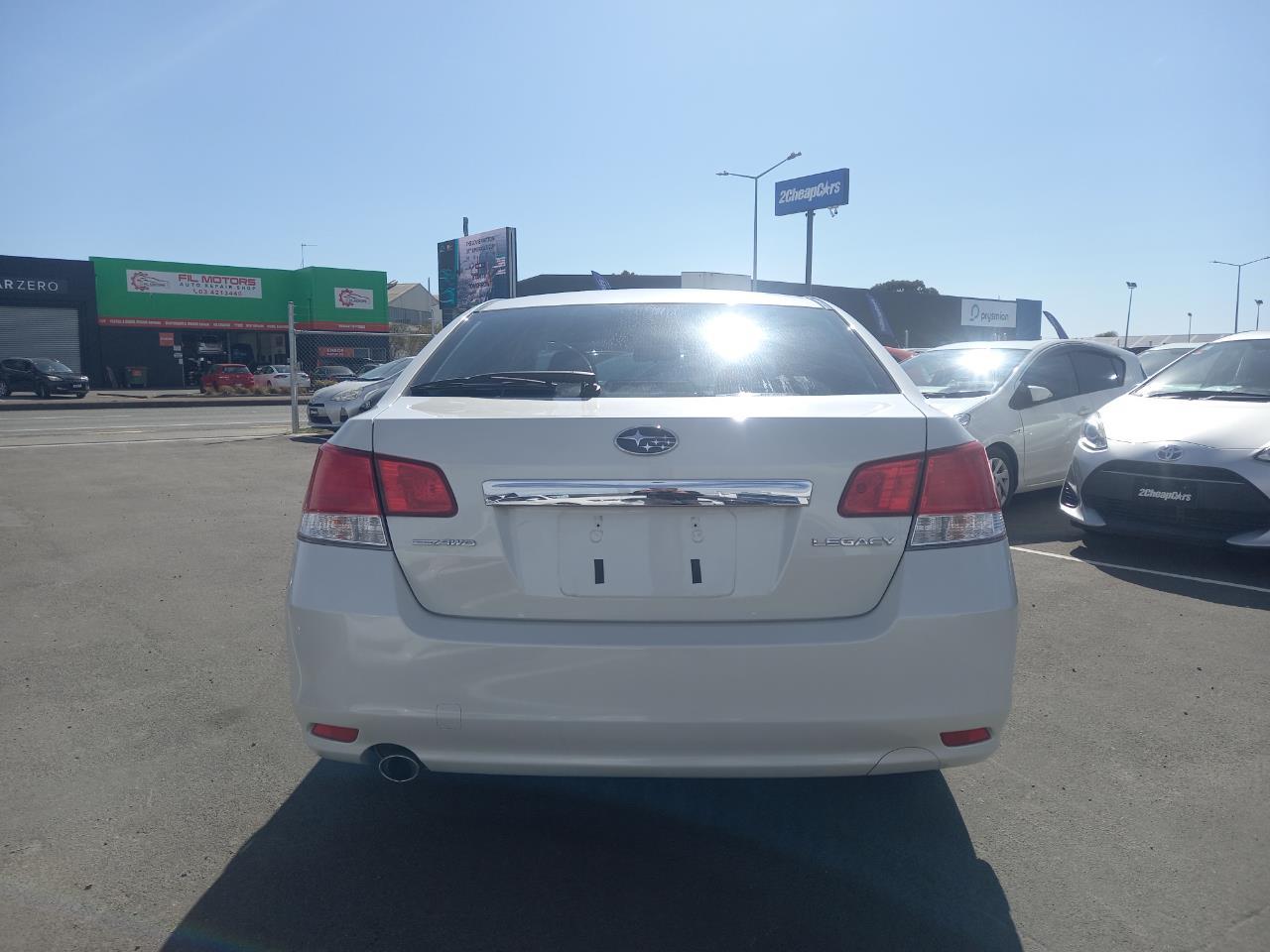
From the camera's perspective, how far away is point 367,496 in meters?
2.46

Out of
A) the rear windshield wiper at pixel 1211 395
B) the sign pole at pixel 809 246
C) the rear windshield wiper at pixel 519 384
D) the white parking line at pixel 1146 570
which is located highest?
the sign pole at pixel 809 246

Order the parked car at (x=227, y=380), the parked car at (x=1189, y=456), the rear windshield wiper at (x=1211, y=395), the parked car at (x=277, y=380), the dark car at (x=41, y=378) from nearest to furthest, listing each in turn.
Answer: the parked car at (x=1189, y=456) → the rear windshield wiper at (x=1211, y=395) → the dark car at (x=41, y=378) → the parked car at (x=227, y=380) → the parked car at (x=277, y=380)

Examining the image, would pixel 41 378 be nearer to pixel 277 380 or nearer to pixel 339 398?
pixel 277 380

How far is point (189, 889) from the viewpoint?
8.45 ft

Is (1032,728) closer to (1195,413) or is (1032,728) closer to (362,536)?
(362,536)

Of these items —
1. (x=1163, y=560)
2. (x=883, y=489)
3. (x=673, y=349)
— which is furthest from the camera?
(x=1163, y=560)

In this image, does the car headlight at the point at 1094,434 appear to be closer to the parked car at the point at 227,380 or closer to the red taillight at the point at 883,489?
the red taillight at the point at 883,489

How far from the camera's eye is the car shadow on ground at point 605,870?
2396 mm

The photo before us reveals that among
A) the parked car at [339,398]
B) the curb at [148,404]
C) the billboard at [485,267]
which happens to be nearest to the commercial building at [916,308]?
the billboard at [485,267]

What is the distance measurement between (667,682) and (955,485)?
2.87 ft

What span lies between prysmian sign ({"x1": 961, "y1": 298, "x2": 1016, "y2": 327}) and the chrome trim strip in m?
57.2

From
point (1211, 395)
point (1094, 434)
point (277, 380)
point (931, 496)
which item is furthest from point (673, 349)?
point (277, 380)

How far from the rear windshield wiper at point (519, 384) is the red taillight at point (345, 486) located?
0.39 m

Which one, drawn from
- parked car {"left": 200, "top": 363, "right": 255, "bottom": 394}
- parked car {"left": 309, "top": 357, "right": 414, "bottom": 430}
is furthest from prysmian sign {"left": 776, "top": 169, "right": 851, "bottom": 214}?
parked car {"left": 309, "top": 357, "right": 414, "bottom": 430}
